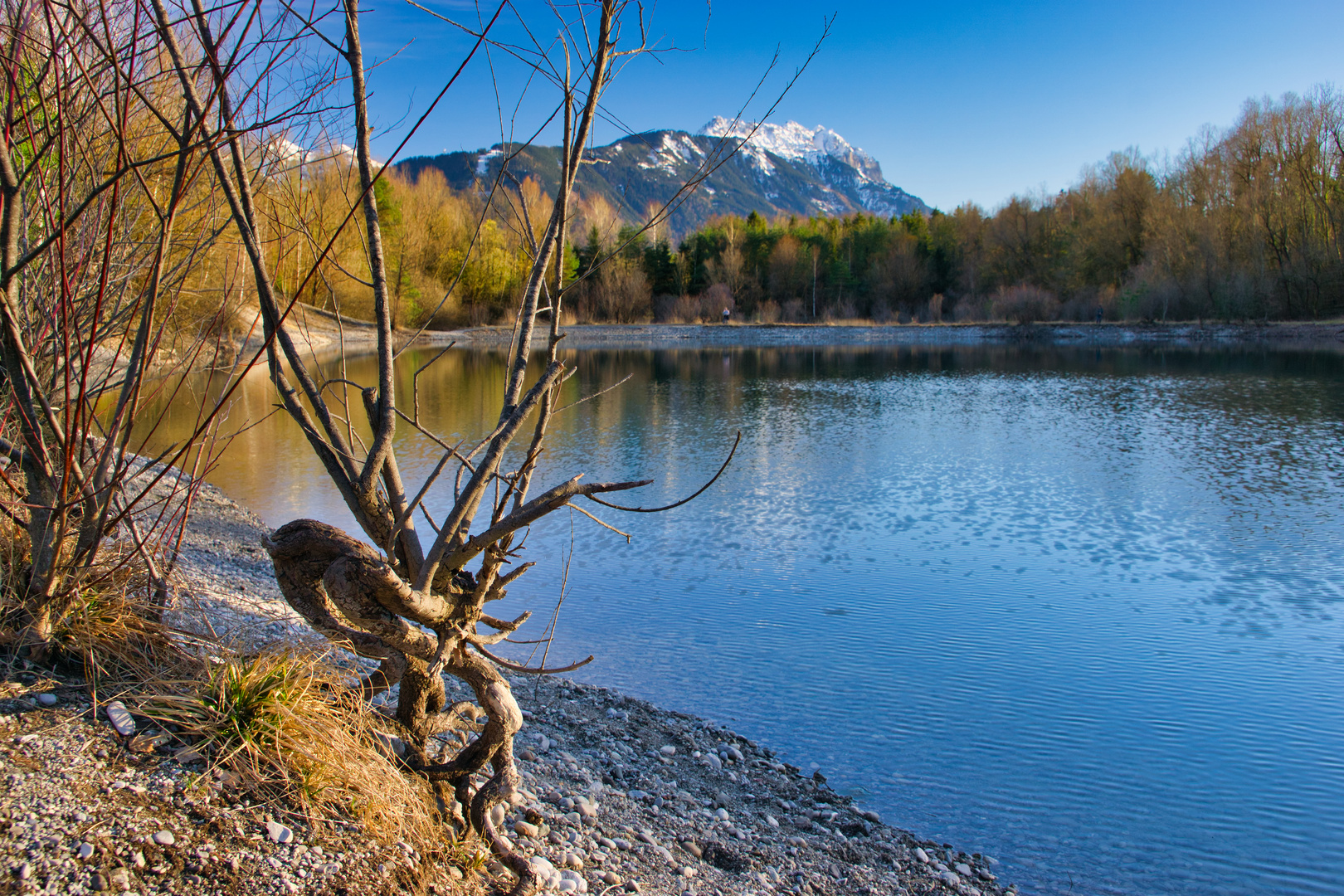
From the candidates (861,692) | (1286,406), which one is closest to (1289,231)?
(1286,406)

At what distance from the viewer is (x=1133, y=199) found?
4475 cm

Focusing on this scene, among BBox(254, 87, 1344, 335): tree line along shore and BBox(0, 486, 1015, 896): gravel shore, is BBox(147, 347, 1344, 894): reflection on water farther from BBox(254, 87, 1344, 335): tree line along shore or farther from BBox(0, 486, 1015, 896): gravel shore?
BBox(254, 87, 1344, 335): tree line along shore

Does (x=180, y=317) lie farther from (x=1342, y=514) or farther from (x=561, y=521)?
(x=1342, y=514)

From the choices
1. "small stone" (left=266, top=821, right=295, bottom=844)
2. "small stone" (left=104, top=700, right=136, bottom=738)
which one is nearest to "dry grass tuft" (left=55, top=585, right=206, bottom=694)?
"small stone" (left=104, top=700, right=136, bottom=738)

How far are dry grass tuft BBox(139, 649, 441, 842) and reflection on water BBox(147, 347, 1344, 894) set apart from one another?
2.42 m

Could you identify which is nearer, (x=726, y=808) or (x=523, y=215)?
(x=523, y=215)

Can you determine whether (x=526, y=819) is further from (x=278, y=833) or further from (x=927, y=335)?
(x=927, y=335)

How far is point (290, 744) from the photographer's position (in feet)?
6.90

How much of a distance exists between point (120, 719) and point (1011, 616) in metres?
5.73

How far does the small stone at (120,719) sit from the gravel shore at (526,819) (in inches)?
0.6

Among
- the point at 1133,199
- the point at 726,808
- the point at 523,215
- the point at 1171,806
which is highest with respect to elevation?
the point at 1133,199

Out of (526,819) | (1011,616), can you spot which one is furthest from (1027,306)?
(526,819)

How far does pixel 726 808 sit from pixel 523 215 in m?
2.55

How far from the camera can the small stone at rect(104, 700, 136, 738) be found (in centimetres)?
200
